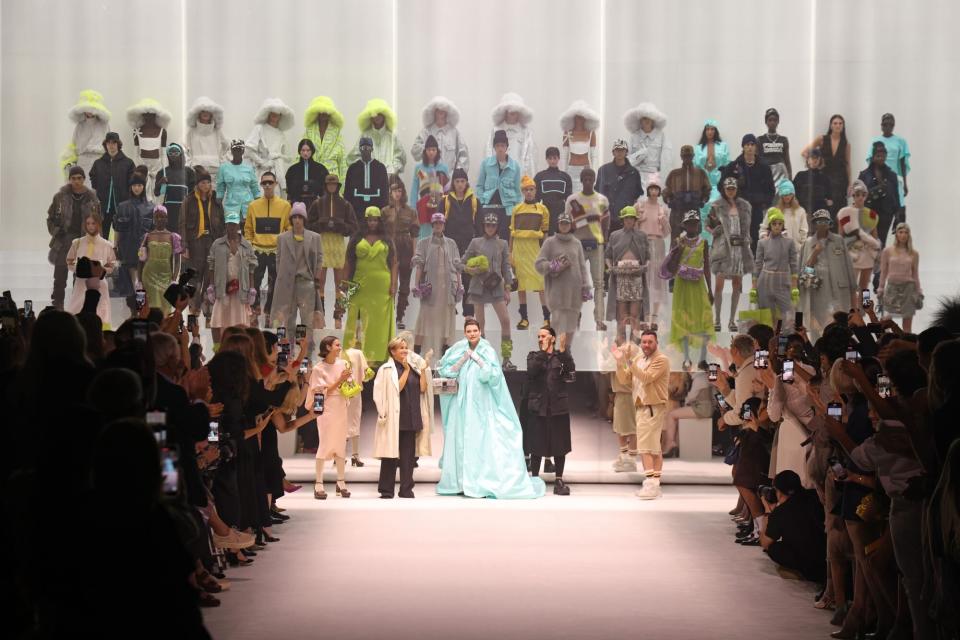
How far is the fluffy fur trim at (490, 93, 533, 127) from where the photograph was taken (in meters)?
13.2

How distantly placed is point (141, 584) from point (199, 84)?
34.9 ft

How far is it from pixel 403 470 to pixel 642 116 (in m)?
4.35

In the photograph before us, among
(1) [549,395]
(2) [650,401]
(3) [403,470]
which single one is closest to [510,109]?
(1) [549,395]

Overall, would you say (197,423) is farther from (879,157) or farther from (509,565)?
(879,157)

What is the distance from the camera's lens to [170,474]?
11.7 feet

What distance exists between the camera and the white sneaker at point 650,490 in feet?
38.1

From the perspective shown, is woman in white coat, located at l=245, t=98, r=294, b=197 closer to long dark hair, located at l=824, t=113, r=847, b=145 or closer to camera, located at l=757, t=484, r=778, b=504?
long dark hair, located at l=824, t=113, r=847, b=145

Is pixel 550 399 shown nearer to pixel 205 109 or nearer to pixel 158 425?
pixel 205 109

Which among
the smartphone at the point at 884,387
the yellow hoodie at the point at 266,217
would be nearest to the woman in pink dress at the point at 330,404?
Answer: the yellow hoodie at the point at 266,217

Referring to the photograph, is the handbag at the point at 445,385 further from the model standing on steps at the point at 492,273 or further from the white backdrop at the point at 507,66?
the white backdrop at the point at 507,66

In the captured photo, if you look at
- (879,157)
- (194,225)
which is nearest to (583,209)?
(879,157)

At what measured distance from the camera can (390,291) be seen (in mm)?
12891

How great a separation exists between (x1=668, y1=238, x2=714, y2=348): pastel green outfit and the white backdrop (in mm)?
1259

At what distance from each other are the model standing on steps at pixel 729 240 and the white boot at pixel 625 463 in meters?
1.51
